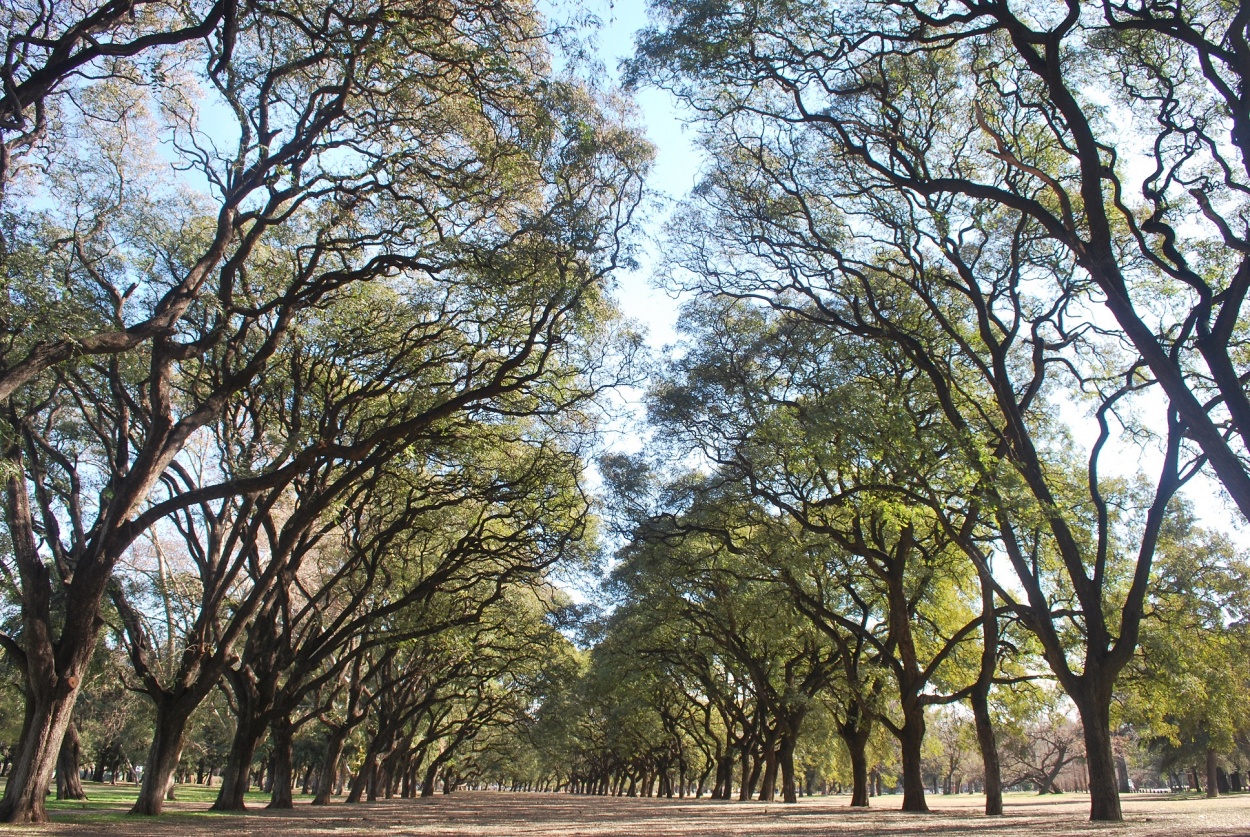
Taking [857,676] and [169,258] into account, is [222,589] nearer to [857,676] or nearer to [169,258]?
[169,258]

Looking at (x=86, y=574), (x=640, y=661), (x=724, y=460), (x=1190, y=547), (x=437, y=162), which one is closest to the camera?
(x=86, y=574)

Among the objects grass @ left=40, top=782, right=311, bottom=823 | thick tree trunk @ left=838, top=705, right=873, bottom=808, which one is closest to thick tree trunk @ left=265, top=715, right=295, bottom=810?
grass @ left=40, top=782, right=311, bottom=823

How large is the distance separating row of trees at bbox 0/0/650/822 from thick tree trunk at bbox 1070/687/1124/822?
1071 centimetres

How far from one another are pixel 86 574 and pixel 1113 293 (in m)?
14.1

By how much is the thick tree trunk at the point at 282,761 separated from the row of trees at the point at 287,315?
2.27m

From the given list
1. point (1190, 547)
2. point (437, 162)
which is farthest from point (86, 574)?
point (1190, 547)

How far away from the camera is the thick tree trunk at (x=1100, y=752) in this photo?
1283 cm

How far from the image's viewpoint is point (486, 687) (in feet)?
129

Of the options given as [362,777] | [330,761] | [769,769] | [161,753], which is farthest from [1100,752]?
[362,777]

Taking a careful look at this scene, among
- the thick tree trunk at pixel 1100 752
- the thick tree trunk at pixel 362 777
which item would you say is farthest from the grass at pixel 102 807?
the thick tree trunk at pixel 1100 752

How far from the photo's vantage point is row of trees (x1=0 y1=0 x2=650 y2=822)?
10.8 m

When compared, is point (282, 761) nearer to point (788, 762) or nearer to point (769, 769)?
point (788, 762)

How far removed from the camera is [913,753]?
20062 mm

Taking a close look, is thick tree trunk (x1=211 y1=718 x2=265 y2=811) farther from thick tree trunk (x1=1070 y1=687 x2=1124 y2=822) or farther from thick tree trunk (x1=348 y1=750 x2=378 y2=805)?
thick tree trunk (x1=1070 y1=687 x2=1124 y2=822)
